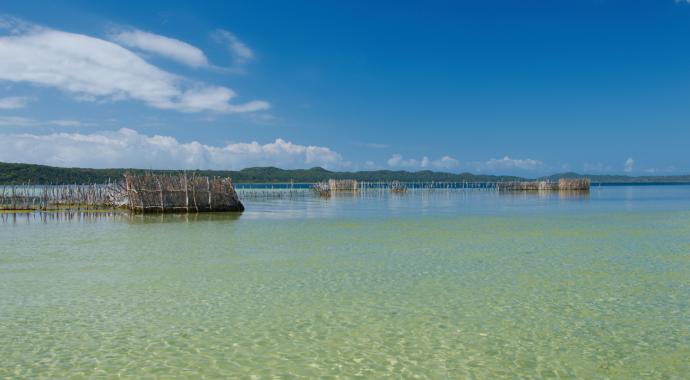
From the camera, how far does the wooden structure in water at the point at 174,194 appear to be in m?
31.2

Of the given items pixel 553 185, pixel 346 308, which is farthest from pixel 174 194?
pixel 553 185

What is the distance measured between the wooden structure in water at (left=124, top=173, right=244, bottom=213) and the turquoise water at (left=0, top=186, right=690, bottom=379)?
12.7 m

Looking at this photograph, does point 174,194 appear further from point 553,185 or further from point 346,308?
point 553,185

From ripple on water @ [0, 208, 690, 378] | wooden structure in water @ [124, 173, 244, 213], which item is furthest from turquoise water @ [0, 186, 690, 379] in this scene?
wooden structure in water @ [124, 173, 244, 213]

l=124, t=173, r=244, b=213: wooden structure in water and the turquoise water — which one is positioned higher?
l=124, t=173, r=244, b=213: wooden structure in water

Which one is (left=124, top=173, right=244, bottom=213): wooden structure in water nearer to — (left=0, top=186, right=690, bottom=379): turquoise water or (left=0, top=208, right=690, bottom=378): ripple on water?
(left=0, top=186, right=690, bottom=379): turquoise water

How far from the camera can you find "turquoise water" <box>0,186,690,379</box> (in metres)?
6.73

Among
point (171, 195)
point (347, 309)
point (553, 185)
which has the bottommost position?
point (347, 309)

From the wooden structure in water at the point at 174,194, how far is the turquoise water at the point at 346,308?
12.7 meters

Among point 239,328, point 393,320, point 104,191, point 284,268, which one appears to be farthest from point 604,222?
point 104,191

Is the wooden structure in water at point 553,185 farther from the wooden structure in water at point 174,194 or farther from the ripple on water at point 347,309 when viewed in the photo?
the ripple on water at point 347,309

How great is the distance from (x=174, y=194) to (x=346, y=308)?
966 inches

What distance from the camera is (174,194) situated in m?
31.7

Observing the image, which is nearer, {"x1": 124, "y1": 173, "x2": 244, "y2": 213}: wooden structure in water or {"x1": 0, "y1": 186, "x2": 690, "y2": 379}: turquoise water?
{"x1": 0, "y1": 186, "x2": 690, "y2": 379}: turquoise water
